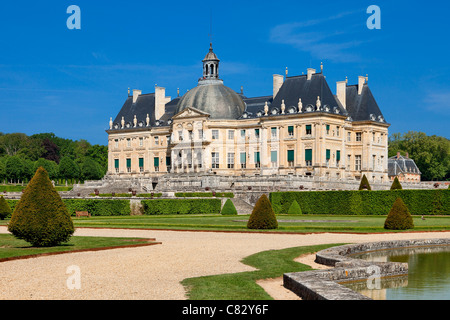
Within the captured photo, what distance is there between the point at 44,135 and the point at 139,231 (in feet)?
337

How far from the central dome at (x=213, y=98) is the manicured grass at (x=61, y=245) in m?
48.6

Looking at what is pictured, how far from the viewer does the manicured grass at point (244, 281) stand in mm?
10273

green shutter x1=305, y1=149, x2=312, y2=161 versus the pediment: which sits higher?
the pediment

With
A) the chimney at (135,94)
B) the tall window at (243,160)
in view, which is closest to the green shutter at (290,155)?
the tall window at (243,160)

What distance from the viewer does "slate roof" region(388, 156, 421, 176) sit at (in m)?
89.4

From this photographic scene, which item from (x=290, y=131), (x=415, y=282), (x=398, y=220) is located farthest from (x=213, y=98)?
(x=415, y=282)

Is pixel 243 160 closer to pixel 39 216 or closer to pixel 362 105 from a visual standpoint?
pixel 362 105

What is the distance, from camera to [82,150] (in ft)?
387

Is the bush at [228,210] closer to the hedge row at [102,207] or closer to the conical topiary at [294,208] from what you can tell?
the conical topiary at [294,208]

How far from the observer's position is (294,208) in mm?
43188

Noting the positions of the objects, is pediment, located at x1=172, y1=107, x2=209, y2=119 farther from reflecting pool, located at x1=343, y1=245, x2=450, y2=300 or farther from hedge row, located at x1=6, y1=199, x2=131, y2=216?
reflecting pool, located at x1=343, y1=245, x2=450, y2=300

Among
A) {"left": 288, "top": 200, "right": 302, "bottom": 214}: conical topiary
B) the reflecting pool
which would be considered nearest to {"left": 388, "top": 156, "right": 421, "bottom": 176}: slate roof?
{"left": 288, "top": 200, "right": 302, "bottom": 214}: conical topiary

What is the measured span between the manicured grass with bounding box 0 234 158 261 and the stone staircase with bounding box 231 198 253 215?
25.8 meters
